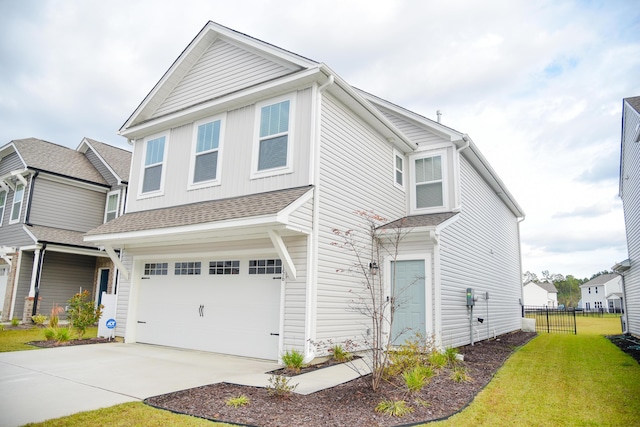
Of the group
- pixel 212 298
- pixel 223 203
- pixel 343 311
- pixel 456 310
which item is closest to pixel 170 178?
pixel 223 203

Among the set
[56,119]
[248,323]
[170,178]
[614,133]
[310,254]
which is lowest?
[248,323]

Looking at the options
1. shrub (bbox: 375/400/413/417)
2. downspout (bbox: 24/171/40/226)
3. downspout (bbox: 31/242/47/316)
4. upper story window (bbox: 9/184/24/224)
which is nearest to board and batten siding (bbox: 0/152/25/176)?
upper story window (bbox: 9/184/24/224)

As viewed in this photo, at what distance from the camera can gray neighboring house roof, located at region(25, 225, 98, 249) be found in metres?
15.6

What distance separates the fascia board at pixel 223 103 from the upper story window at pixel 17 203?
8541 millimetres

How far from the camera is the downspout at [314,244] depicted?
7.86 metres

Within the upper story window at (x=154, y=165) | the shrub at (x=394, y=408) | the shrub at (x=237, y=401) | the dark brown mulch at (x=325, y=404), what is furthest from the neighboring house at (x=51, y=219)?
the shrub at (x=394, y=408)

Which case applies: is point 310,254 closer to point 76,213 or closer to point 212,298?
point 212,298

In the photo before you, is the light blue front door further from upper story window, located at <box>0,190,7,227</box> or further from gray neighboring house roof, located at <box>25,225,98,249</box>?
upper story window, located at <box>0,190,7,227</box>

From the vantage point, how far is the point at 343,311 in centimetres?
900

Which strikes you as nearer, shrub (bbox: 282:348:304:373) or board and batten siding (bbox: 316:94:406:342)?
shrub (bbox: 282:348:304:373)

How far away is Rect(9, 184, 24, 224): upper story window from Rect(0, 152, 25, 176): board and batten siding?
935mm

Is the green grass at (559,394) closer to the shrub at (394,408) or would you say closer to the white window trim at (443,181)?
the shrub at (394,408)

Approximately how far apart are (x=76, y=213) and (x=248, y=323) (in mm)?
12881

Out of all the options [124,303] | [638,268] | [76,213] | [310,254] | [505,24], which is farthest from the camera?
[76,213]
